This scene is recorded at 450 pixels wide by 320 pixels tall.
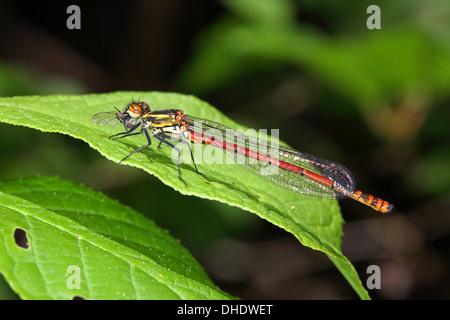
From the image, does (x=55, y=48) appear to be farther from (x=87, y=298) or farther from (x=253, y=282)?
(x=87, y=298)

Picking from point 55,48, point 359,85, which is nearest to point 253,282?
point 359,85

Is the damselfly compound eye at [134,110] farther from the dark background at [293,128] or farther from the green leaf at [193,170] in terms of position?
the dark background at [293,128]

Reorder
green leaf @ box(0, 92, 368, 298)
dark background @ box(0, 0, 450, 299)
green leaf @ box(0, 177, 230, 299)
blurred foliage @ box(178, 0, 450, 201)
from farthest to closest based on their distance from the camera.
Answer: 1. dark background @ box(0, 0, 450, 299)
2. blurred foliage @ box(178, 0, 450, 201)
3. green leaf @ box(0, 92, 368, 298)
4. green leaf @ box(0, 177, 230, 299)

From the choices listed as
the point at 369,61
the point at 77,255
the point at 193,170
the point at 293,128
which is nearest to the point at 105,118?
the point at 193,170

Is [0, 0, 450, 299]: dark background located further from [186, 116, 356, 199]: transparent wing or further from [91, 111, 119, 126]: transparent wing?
[91, 111, 119, 126]: transparent wing

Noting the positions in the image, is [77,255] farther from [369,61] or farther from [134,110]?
[369,61]

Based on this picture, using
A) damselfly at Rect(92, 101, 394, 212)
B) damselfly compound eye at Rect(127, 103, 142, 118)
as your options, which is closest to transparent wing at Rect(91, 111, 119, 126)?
damselfly at Rect(92, 101, 394, 212)

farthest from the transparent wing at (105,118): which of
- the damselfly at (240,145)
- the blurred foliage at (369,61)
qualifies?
the blurred foliage at (369,61)
